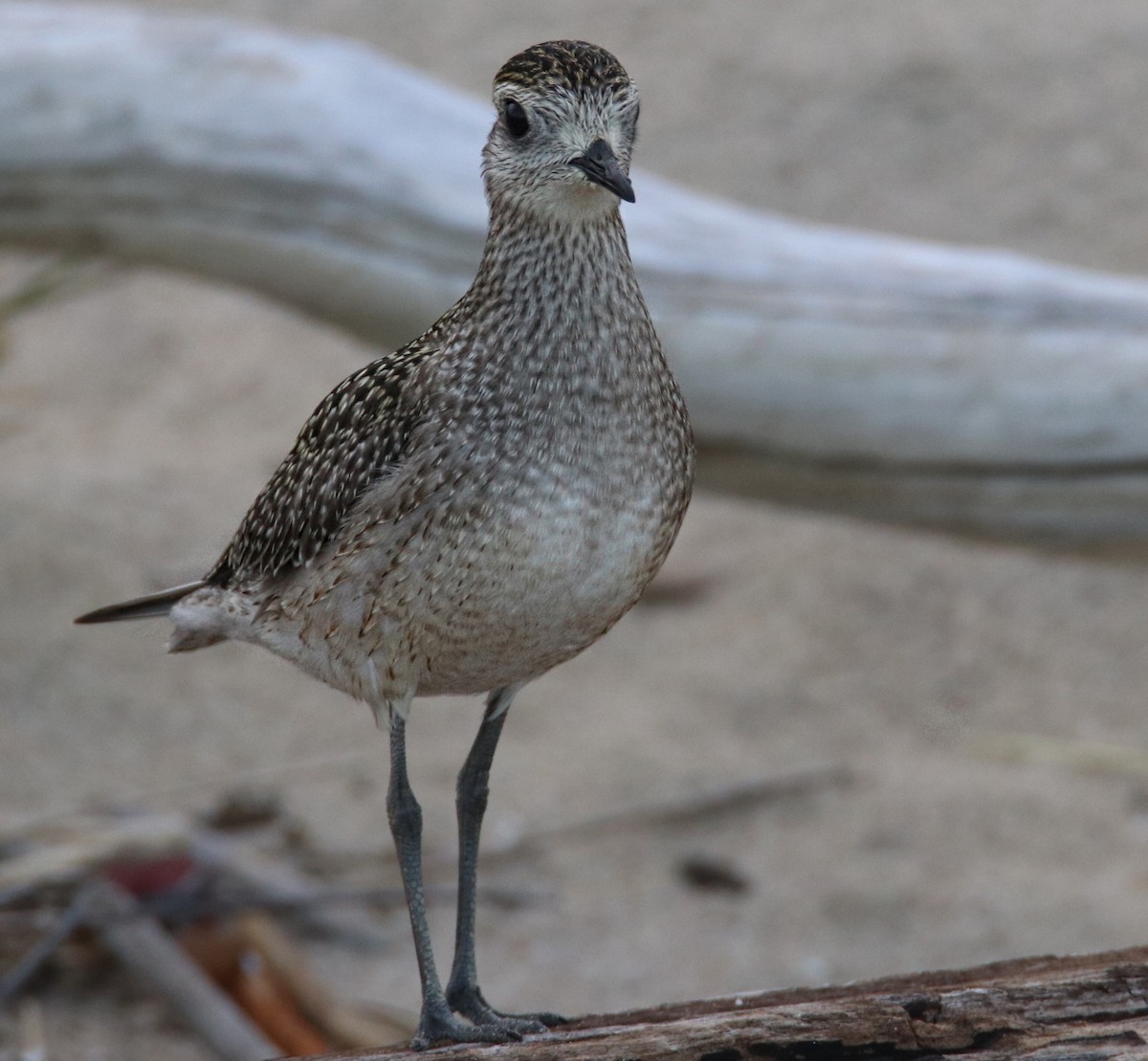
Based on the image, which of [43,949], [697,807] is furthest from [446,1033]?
[697,807]

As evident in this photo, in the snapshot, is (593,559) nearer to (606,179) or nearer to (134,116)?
(606,179)

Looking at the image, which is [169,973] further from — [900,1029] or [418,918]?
[900,1029]

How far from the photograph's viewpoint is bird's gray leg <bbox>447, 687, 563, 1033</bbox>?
11.3 ft

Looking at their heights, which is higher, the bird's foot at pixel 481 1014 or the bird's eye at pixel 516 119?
the bird's eye at pixel 516 119

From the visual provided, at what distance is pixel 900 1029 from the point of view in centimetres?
316

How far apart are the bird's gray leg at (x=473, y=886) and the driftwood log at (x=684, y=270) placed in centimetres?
189

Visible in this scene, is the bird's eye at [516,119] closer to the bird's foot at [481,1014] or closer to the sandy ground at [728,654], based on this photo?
the sandy ground at [728,654]

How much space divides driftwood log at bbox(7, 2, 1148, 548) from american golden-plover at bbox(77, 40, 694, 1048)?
2.10 meters

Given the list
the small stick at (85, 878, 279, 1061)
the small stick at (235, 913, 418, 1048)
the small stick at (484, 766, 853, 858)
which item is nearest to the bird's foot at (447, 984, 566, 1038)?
the small stick at (235, 913, 418, 1048)

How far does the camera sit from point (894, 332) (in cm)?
529

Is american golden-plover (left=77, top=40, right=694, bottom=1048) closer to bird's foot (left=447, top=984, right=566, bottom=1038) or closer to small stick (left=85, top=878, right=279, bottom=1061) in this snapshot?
bird's foot (left=447, top=984, right=566, bottom=1038)

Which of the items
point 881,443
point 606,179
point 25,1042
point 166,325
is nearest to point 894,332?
point 881,443

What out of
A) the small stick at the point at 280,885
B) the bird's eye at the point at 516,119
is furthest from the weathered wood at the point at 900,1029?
the small stick at the point at 280,885

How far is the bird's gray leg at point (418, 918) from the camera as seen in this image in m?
3.27
